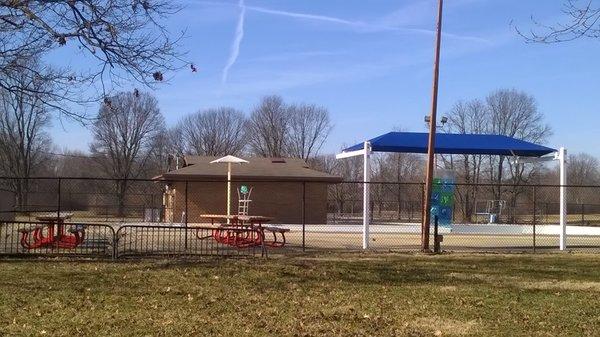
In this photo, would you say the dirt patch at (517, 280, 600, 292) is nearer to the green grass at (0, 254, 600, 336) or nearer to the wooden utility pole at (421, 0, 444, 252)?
the green grass at (0, 254, 600, 336)

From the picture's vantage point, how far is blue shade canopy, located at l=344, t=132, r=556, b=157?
66.9 ft

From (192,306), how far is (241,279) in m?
2.44

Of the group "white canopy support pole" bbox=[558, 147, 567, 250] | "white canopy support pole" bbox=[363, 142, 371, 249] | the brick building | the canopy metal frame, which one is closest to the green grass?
"white canopy support pole" bbox=[363, 142, 371, 249]

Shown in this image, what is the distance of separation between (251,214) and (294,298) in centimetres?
2726

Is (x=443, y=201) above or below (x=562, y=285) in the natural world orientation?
above

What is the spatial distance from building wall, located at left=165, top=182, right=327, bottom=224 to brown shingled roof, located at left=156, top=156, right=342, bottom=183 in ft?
1.64

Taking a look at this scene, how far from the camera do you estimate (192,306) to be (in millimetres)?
8375

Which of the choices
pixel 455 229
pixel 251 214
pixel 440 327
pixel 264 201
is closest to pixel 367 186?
pixel 440 327

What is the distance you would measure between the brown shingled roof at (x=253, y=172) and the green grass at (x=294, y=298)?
23.9 m

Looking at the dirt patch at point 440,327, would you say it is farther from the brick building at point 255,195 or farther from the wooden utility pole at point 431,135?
the brick building at point 255,195

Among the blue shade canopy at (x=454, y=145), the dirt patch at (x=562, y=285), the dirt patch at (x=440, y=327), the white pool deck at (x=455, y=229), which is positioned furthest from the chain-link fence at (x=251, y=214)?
the dirt patch at (x=440, y=327)

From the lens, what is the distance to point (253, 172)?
3909 cm

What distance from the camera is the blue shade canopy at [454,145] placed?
2039 centimetres

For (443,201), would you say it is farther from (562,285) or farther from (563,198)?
(562,285)
